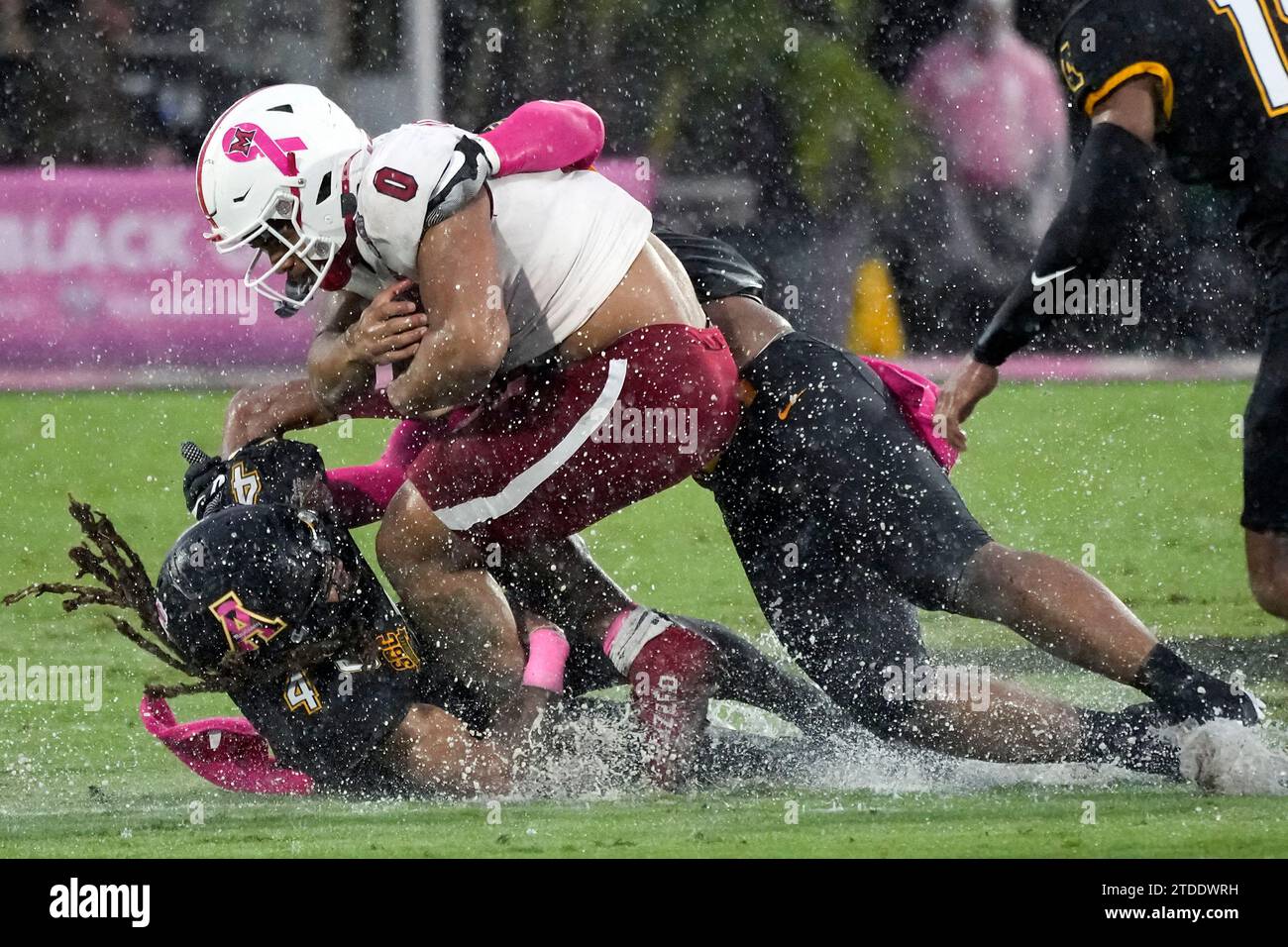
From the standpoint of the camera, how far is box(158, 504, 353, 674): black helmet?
14.7ft

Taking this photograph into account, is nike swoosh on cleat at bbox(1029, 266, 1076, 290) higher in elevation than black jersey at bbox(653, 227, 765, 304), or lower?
lower

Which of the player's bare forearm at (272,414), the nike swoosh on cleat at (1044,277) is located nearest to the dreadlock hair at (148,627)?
the player's bare forearm at (272,414)

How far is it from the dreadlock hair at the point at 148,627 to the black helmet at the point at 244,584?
0.03 metres

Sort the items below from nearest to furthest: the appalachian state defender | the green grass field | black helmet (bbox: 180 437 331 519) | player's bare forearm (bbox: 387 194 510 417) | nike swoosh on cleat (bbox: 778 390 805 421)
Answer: the green grass field
player's bare forearm (bbox: 387 194 510 417)
the appalachian state defender
black helmet (bbox: 180 437 331 519)
nike swoosh on cleat (bbox: 778 390 805 421)

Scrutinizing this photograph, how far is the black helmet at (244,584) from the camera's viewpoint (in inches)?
176

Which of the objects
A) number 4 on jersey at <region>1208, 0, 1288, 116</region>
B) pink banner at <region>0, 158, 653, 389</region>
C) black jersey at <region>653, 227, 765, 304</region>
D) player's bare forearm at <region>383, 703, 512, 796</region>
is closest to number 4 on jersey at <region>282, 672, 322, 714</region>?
player's bare forearm at <region>383, 703, 512, 796</region>

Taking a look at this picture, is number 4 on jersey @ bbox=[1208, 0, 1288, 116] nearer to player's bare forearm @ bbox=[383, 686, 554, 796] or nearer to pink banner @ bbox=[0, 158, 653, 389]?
player's bare forearm @ bbox=[383, 686, 554, 796]

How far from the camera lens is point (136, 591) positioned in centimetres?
490

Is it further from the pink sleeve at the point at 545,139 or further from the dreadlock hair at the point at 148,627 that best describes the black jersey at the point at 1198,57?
the dreadlock hair at the point at 148,627

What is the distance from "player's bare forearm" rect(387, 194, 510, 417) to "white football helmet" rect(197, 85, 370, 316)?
31cm

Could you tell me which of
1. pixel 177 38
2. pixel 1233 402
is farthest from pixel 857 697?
pixel 177 38

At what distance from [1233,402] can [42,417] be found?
5756 millimetres

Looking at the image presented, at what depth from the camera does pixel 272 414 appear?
4.98 metres

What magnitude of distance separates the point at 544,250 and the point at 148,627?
1.26m
